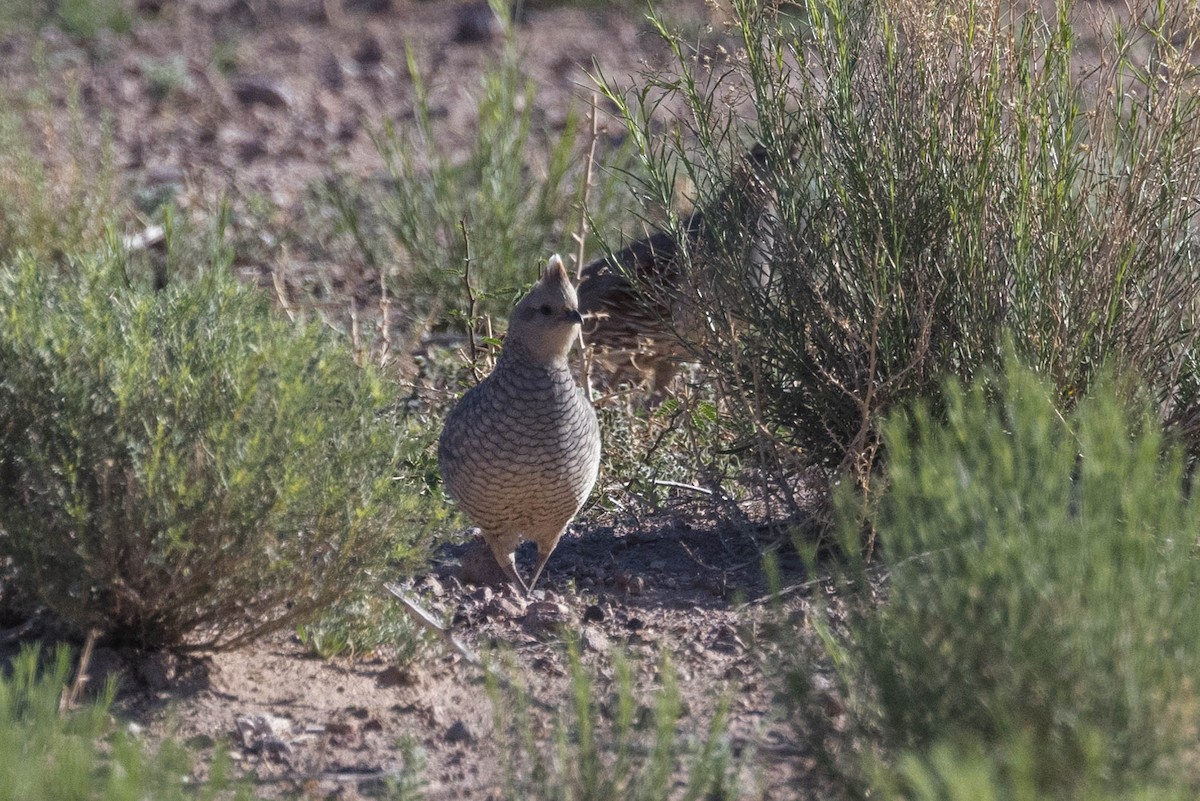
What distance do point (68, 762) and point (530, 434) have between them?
79.7 inches

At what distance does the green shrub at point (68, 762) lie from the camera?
84.0 inches

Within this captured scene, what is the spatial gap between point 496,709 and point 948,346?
73.0 inches

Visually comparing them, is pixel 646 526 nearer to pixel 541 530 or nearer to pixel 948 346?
pixel 541 530

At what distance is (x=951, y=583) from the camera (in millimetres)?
2344

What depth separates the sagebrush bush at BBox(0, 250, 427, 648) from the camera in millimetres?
3068

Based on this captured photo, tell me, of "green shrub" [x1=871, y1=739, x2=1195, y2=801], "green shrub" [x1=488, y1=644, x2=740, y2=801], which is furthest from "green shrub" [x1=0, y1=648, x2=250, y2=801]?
"green shrub" [x1=871, y1=739, x2=1195, y2=801]

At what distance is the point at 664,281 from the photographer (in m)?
4.88

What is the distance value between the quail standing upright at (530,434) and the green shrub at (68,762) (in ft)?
5.45

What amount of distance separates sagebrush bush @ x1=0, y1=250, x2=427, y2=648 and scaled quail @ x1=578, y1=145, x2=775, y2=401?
1047mm

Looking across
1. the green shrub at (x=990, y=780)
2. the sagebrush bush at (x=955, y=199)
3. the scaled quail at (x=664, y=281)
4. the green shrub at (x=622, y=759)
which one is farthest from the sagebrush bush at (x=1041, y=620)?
the scaled quail at (x=664, y=281)

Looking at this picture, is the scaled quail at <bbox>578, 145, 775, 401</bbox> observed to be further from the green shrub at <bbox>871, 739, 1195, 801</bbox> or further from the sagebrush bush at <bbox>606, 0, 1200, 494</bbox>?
the green shrub at <bbox>871, 739, 1195, 801</bbox>

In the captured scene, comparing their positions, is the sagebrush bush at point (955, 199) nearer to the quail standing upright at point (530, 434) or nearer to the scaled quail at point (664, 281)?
the scaled quail at point (664, 281)

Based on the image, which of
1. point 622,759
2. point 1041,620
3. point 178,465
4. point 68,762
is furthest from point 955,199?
point 68,762

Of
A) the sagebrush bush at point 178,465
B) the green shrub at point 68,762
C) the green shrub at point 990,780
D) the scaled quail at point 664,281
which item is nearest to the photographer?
the green shrub at point 990,780
